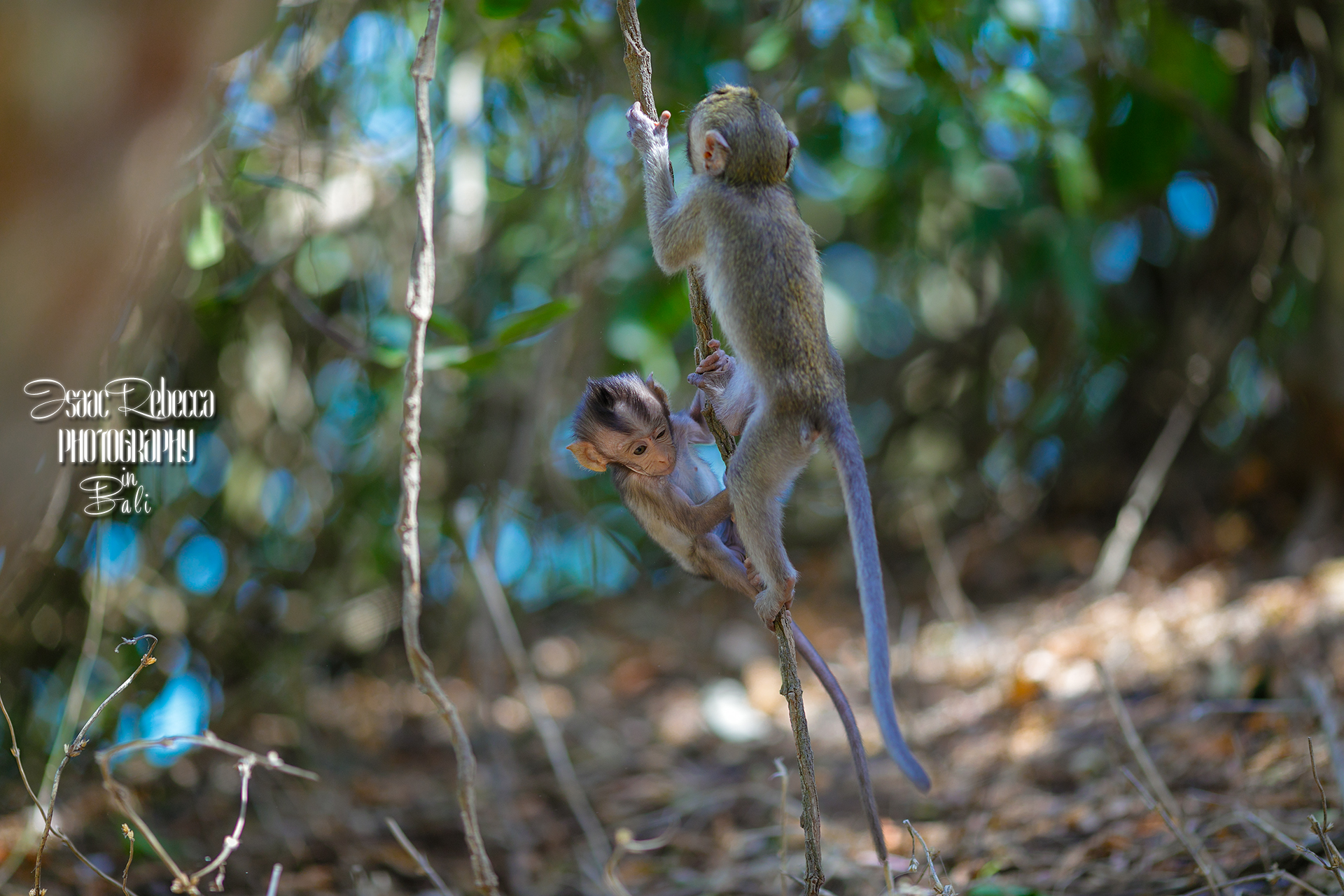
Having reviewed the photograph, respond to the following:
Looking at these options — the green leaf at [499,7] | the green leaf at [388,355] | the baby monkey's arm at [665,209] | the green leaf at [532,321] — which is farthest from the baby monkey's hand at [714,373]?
the green leaf at [499,7]

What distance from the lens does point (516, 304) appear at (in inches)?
261

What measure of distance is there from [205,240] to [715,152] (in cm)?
216

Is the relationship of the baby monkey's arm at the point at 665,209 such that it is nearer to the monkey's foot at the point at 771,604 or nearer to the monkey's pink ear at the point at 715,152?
the monkey's pink ear at the point at 715,152

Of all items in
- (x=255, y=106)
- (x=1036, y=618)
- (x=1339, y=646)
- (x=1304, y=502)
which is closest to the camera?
(x=1339, y=646)

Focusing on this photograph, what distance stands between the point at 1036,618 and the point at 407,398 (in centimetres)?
535

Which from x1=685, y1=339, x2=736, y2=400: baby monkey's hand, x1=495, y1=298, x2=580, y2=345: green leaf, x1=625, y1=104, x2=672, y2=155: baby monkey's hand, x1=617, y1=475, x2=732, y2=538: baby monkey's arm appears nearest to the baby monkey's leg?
x1=685, y1=339, x2=736, y2=400: baby monkey's hand

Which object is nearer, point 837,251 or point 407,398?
point 407,398

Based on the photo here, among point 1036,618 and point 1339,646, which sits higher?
point 1036,618

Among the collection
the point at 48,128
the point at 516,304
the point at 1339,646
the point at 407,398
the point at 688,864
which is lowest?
the point at 688,864

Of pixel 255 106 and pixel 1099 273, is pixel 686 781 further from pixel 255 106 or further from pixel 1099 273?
pixel 1099 273

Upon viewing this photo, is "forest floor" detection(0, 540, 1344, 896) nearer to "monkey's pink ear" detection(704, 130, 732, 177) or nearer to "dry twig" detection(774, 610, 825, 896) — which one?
"dry twig" detection(774, 610, 825, 896)

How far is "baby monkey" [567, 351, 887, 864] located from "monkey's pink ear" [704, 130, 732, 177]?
0.54 m

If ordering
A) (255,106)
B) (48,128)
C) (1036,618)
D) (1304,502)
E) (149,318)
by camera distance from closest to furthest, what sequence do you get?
(48,128)
(149,318)
(255,106)
(1304,502)
(1036,618)

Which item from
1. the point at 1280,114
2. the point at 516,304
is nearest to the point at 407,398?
the point at 516,304
